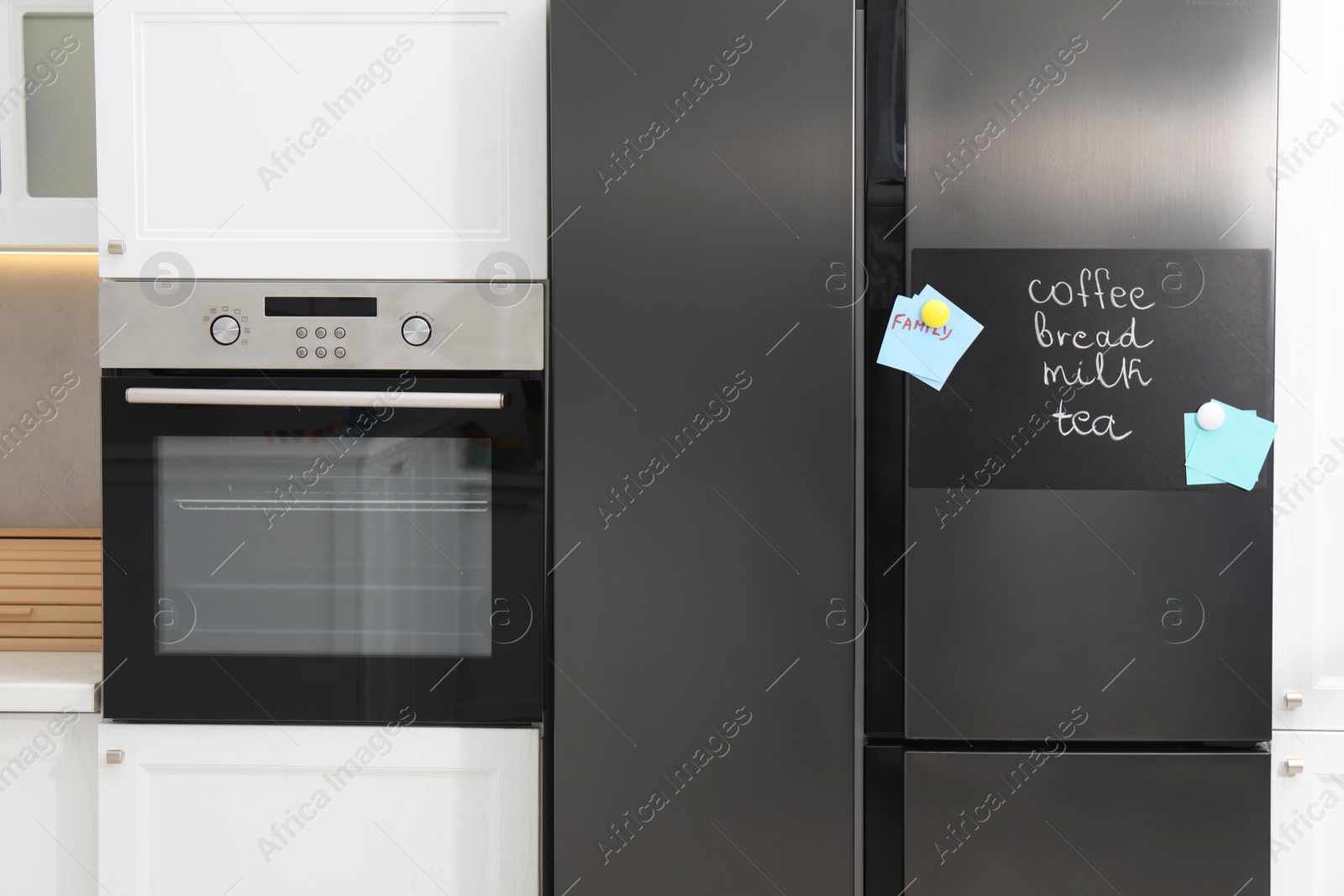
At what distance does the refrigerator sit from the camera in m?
1.06

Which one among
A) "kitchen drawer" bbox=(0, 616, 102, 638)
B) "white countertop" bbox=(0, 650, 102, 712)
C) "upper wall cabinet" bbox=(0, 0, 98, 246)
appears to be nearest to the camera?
"white countertop" bbox=(0, 650, 102, 712)

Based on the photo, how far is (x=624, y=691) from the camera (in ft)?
3.50

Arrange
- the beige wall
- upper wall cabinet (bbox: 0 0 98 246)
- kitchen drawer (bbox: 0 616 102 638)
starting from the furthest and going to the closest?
1. the beige wall
2. kitchen drawer (bbox: 0 616 102 638)
3. upper wall cabinet (bbox: 0 0 98 246)

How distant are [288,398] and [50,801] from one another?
0.71 metres

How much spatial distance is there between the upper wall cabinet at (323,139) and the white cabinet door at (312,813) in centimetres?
67

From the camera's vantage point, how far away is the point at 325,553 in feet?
3.76

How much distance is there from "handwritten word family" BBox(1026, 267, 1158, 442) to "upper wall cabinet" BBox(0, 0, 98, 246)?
1567 mm

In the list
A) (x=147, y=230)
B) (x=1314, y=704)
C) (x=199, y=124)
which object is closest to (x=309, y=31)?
(x=199, y=124)

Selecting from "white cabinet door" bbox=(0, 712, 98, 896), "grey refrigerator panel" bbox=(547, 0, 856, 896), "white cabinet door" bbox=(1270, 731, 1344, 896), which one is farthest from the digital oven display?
"white cabinet door" bbox=(1270, 731, 1344, 896)

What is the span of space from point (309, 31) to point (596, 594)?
891 mm

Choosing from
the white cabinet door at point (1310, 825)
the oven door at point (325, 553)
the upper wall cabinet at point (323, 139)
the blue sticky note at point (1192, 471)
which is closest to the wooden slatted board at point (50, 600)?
the oven door at point (325, 553)

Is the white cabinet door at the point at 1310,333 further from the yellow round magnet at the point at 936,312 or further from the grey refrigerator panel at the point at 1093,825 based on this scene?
the yellow round magnet at the point at 936,312

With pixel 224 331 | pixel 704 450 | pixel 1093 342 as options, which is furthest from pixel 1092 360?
pixel 224 331

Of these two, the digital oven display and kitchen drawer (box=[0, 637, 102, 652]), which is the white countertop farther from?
the digital oven display
